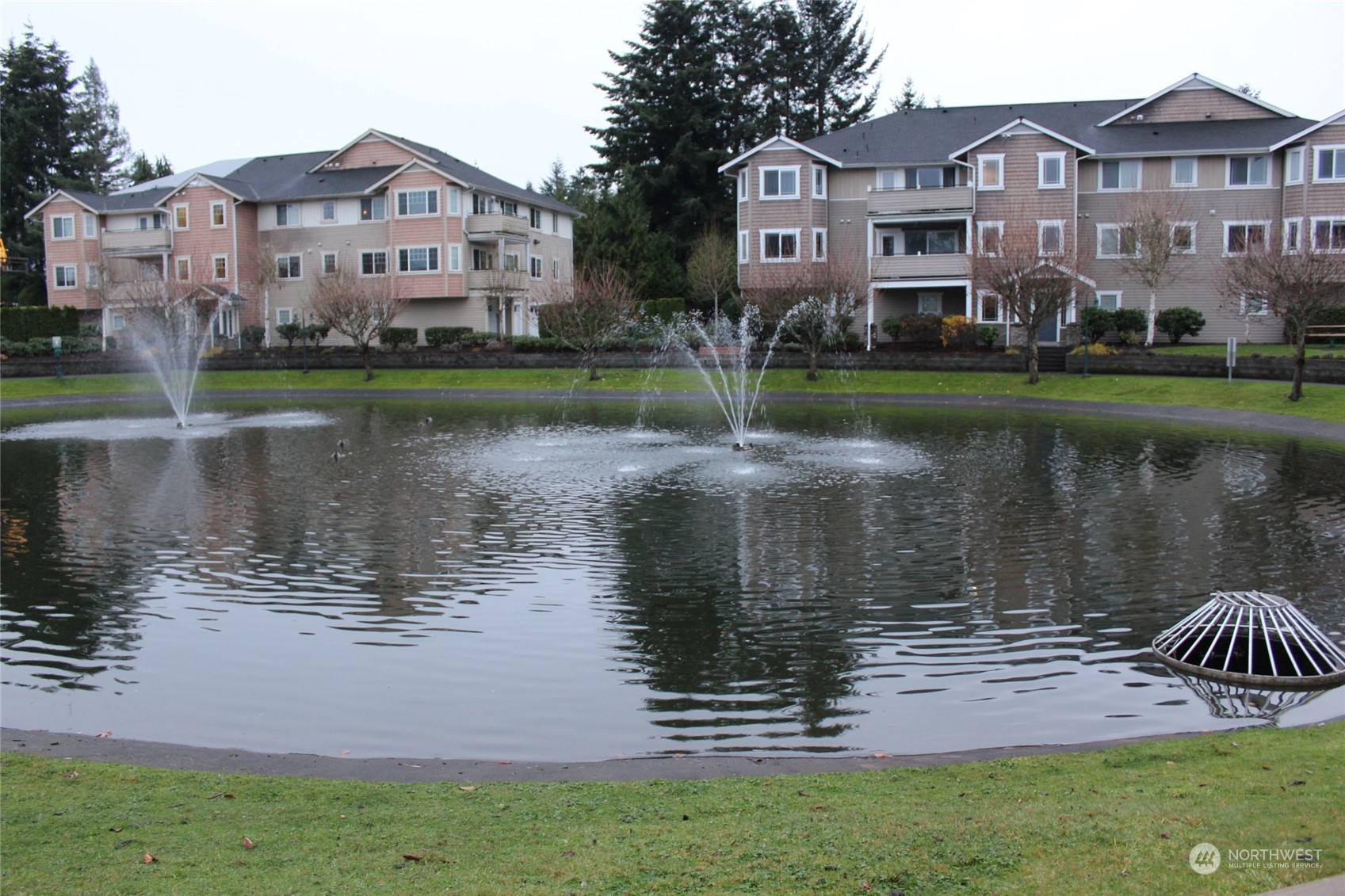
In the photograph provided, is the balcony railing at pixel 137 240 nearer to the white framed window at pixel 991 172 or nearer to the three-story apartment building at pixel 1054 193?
the three-story apartment building at pixel 1054 193

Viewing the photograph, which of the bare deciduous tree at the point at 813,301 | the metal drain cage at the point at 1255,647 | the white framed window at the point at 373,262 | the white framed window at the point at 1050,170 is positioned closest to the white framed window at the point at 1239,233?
the white framed window at the point at 1050,170

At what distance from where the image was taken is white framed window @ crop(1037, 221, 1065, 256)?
5166 cm

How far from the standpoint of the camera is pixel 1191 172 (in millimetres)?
56000

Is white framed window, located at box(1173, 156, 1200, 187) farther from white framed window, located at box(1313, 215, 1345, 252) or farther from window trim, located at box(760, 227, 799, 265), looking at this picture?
window trim, located at box(760, 227, 799, 265)

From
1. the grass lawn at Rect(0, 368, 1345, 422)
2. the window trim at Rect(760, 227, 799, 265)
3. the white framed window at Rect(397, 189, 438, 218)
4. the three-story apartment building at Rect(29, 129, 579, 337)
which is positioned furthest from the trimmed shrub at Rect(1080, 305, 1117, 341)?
the white framed window at Rect(397, 189, 438, 218)

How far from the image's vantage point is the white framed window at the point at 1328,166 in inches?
2078

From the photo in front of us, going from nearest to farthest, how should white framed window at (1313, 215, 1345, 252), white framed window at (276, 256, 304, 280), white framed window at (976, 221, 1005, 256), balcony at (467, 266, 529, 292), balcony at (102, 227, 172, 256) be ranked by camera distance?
white framed window at (1313, 215, 1345, 252) → white framed window at (976, 221, 1005, 256) → balcony at (467, 266, 529, 292) → white framed window at (276, 256, 304, 280) → balcony at (102, 227, 172, 256)

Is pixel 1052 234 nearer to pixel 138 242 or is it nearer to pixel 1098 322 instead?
pixel 1098 322

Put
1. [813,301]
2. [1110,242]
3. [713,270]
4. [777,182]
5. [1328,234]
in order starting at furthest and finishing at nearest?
[713,270], [777,182], [1110,242], [813,301], [1328,234]

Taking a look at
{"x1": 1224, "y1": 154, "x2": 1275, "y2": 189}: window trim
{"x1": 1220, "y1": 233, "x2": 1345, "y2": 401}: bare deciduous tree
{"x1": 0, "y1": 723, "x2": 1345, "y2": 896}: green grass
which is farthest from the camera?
{"x1": 1224, "y1": 154, "x2": 1275, "y2": 189}: window trim

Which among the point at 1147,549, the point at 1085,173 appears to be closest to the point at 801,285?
the point at 1085,173

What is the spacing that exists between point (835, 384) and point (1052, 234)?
15.1m

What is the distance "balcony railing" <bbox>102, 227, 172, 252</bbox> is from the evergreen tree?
28317 mm

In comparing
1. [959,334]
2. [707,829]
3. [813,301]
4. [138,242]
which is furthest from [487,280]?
[707,829]
